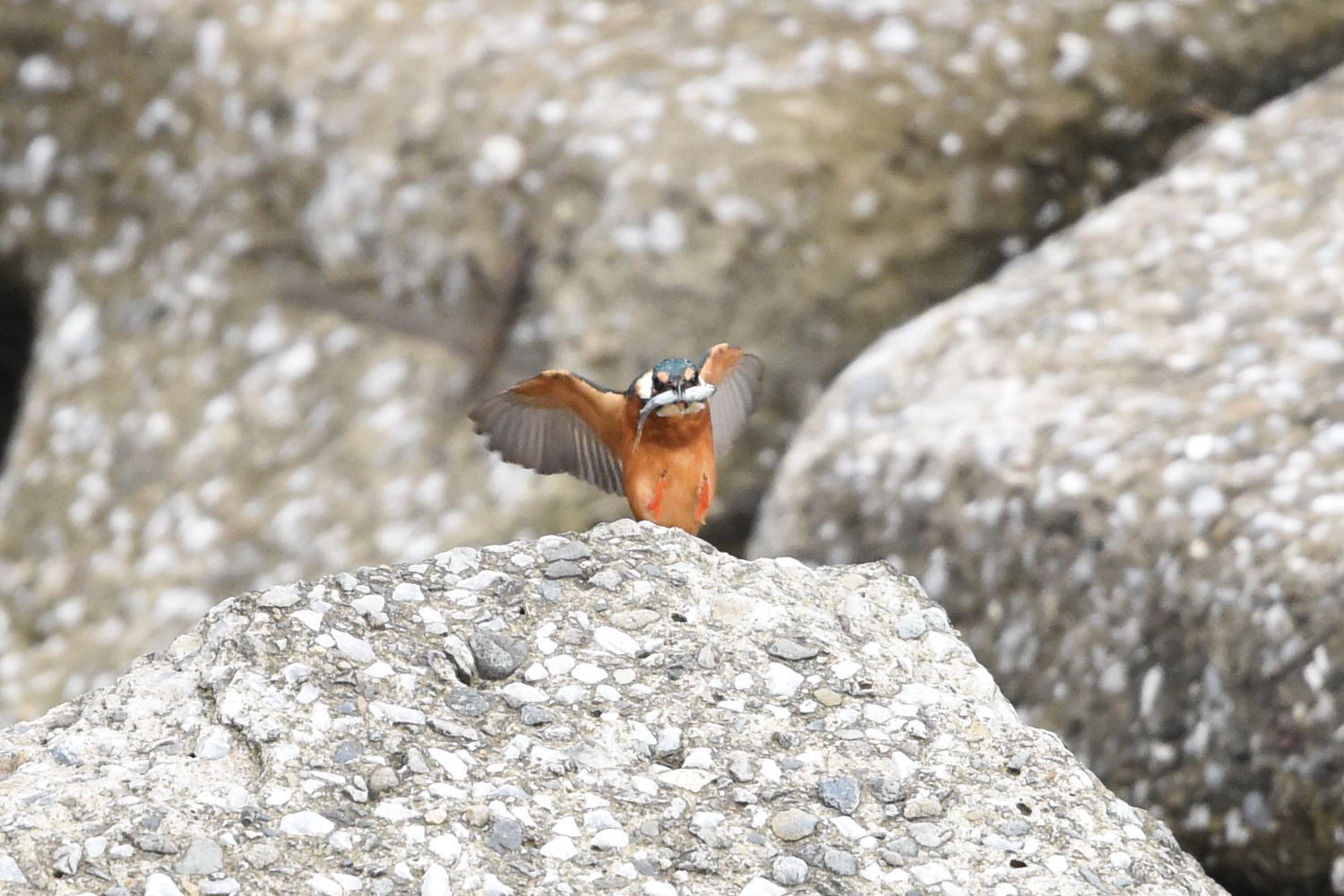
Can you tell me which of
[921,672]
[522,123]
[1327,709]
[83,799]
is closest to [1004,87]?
[522,123]

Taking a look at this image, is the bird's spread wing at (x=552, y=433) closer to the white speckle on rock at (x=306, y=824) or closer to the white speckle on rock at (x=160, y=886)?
the white speckle on rock at (x=306, y=824)

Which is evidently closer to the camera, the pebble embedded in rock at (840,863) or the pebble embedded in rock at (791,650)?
the pebble embedded in rock at (840,863)

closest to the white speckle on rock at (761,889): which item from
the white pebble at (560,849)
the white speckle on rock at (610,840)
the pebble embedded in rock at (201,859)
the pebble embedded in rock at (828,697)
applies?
the white speckle on rock at (610,840)

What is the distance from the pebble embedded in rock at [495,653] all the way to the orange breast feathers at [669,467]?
1.57m

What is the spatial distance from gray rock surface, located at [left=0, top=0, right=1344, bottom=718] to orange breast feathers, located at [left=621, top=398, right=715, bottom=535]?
256cm

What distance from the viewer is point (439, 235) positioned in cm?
947

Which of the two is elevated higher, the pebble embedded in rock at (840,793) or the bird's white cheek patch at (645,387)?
the bird's white cheek patch at (645,387)

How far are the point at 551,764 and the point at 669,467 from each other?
6.43ft

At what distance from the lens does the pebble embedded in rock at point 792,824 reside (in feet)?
13.5

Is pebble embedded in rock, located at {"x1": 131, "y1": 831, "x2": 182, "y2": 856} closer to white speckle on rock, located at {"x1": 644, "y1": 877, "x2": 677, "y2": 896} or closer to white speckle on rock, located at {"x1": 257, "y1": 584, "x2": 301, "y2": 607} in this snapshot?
white speckle on rock, located at {"x1": 257, "y1": 584, "x2": 301, "y2": 607}

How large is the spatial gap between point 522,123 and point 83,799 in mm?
6032

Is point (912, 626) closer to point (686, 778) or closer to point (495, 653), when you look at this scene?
point (686, 778)

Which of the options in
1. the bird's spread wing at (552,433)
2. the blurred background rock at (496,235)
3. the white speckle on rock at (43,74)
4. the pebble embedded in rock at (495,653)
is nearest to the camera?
the pebble embedded in rock at (495,653)

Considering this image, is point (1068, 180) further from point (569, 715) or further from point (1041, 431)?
point (569, 715)
